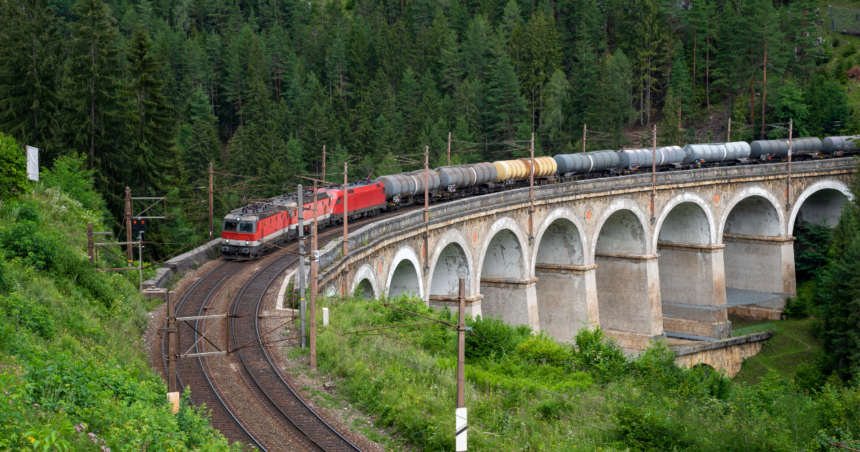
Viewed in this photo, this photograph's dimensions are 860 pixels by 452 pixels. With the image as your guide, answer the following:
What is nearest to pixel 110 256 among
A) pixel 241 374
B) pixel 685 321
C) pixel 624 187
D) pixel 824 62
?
pixel 241 374

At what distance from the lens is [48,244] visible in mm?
25500

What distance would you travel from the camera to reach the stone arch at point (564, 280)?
52.3 metres

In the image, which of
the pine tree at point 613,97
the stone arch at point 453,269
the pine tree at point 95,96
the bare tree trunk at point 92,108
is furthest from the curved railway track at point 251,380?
the pine tree at point 613,97

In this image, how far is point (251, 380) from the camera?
22.9 meters

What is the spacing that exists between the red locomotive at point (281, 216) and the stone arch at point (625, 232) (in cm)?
1790

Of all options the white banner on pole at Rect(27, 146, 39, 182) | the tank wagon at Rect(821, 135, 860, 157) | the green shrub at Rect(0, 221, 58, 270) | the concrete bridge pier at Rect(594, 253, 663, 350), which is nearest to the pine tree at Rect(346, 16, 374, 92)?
the tank wagon at Rect(821, 135, 860, 157)

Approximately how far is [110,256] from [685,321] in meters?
44.0

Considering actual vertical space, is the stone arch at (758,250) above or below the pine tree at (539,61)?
below

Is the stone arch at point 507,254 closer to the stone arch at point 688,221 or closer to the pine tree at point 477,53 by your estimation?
the stone arch at point 688,221

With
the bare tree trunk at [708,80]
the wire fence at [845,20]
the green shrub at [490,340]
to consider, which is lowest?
the green shrub at [490,340]

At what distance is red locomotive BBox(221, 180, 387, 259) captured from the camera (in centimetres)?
3697

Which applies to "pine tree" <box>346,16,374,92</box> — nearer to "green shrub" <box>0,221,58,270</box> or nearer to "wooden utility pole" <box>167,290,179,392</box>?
"green shrub" <box>0,221,58,270</box>

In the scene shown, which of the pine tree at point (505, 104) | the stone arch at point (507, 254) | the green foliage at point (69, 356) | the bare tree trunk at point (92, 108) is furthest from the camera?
the pine tree at point (505, 104)

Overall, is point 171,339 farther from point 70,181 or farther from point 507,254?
point 507,254
